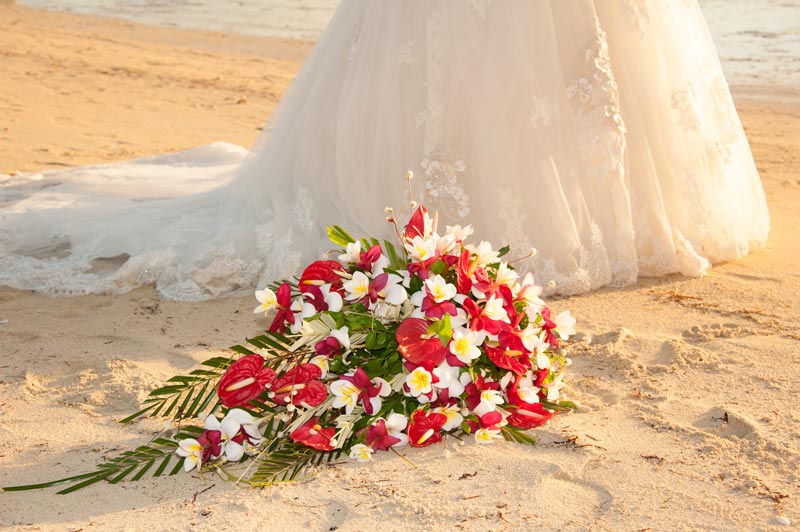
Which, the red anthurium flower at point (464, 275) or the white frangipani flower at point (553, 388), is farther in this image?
the white frangipani flower at point (553, 388)

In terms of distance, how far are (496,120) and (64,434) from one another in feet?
7.24

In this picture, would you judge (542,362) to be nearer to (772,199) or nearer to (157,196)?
(157,196)

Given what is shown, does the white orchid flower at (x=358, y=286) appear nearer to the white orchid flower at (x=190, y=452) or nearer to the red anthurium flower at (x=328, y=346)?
the red anthurium flower at (x=328, y=346)

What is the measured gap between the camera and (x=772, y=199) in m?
5.75

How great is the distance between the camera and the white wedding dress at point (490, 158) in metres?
4.07

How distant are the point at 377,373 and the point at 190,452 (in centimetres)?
59

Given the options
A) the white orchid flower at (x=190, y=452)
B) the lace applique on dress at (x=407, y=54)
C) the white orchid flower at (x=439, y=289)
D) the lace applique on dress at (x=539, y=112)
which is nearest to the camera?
the white orchid flower at (x=190, y=452)

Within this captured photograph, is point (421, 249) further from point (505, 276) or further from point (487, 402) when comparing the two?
point (487, 402)

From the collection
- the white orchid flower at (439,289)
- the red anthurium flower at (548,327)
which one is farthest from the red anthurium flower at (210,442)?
the red anthurium flower at (548,327)

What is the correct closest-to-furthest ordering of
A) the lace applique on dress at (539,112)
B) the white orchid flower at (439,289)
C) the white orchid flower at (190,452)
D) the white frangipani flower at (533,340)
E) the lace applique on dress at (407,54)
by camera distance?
1. the white orchid flower at (190,452)
2. the white orchid flower at (439,289)
3. the white frangipani flower at (533,340)
4. the lace applique on dress at (539,112)
5. the lace applique on dress at (407,54)

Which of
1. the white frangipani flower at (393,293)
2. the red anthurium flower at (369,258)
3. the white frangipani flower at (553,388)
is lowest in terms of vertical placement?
the white frangipani flower at (553,388)

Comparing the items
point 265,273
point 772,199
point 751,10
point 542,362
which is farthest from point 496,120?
point 751,10

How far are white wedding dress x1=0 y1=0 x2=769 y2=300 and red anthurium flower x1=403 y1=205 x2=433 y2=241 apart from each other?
3.54ft

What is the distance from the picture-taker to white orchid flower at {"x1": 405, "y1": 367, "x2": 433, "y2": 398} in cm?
270
